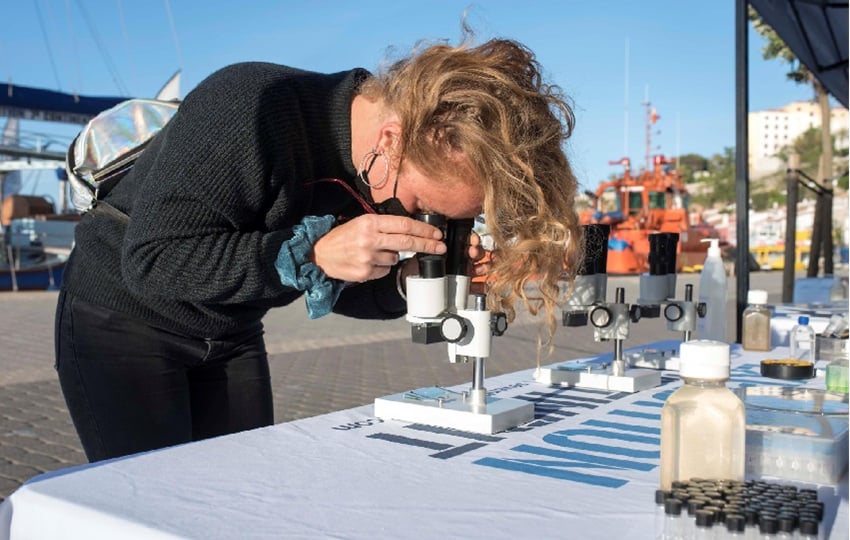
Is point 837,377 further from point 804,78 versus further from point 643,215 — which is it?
point 643,215

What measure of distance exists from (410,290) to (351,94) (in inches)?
18.2

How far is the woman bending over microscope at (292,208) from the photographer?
143cm

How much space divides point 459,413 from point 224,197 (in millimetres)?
589

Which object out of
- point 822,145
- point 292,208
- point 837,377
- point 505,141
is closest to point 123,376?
point 292,208

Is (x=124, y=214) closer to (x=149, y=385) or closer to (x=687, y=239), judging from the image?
(x=149, y=385)

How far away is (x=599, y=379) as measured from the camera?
209 cm

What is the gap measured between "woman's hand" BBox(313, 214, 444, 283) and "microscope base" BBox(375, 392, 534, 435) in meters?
0.32

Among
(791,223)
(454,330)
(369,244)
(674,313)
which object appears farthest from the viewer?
(791,223)

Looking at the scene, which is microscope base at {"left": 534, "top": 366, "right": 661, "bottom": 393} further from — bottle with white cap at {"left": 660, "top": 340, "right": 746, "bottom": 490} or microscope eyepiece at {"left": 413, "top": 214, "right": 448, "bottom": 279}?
bottle with white cap at {"left": 660, "top": 340, "right": 746, "bottom": 490}

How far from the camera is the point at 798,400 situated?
1539 mm

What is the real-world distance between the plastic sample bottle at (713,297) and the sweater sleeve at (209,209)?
1680 millimetres

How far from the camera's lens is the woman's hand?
1371mm

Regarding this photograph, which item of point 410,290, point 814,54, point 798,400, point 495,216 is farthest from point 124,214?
point 814,54

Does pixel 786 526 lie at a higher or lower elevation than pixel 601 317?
lower
